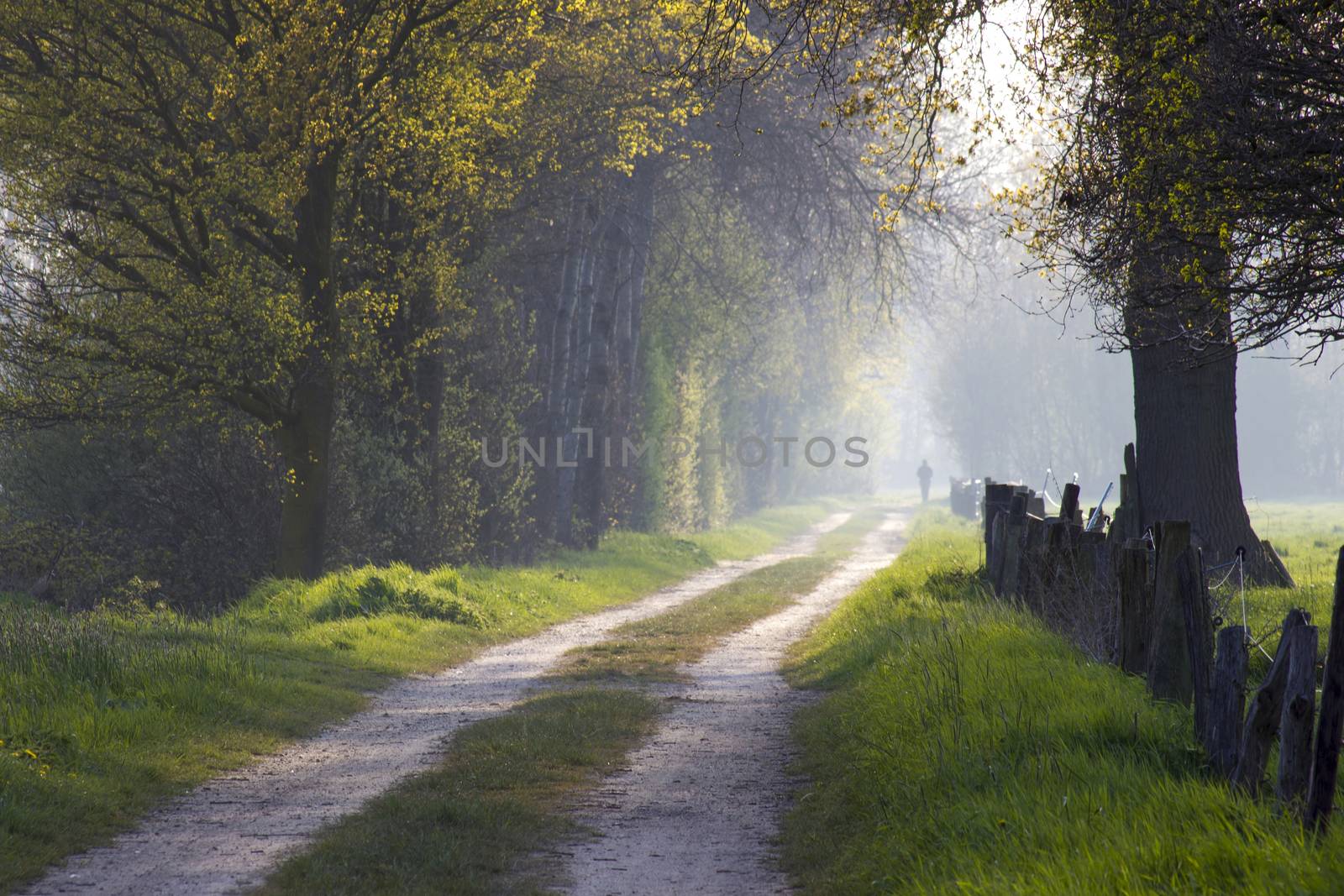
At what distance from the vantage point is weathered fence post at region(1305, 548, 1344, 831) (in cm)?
462

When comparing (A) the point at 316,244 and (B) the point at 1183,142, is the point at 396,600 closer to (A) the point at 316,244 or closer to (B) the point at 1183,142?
(A) the point at 316,244

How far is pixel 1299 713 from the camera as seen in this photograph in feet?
16.3

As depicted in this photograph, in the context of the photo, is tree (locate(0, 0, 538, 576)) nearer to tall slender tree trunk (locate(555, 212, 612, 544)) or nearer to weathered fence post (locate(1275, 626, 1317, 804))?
tall slender tree trunk (locate(555, 212, 612, 544))

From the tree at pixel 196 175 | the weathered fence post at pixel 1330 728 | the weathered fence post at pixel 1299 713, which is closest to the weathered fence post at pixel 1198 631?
the weathered fence post at pixel 1299 713

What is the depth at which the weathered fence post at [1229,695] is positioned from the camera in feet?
18.7

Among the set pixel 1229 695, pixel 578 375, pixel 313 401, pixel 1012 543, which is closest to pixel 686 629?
pixel 1012 543

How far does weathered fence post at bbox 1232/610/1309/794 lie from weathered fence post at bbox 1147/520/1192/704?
5.50 ft

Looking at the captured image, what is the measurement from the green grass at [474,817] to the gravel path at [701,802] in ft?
0.84

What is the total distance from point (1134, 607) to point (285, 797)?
17.5 ft

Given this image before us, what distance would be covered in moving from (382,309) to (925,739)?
11.8 meters

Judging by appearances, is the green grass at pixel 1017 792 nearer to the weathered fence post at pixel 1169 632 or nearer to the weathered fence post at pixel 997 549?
the weathered fence post at pixel 1169 632

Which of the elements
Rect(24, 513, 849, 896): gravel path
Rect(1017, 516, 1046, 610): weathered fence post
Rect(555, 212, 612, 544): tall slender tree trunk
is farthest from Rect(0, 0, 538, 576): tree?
Rect(555, 212, 612, 544): tall slender tree trunk

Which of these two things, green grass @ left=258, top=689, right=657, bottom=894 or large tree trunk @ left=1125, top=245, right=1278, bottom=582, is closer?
green grass @ left=258, top=689, right=657, bottom=894

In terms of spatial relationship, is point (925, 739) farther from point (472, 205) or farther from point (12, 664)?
point (472, 205)
